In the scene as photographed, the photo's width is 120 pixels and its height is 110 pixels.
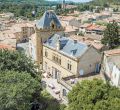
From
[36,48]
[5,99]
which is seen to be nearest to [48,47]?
[36,48]

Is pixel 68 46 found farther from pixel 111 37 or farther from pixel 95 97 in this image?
pixel 111 37

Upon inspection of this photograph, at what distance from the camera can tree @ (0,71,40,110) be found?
33500 millimetres

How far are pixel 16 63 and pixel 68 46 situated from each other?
15085mm

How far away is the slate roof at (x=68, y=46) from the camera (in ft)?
169

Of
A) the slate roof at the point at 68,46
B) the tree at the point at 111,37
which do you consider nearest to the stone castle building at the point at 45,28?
the slate roof at the point at 68,46

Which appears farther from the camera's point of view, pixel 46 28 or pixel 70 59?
pixel 46 28

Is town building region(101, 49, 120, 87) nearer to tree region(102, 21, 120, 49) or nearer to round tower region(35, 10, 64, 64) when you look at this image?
round tower region(35, 10, 64, 64)

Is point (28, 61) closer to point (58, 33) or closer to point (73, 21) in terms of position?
point (58, 33)

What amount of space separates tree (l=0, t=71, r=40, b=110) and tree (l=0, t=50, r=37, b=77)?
9.79ft

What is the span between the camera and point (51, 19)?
5962cm

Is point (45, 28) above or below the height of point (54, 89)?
above

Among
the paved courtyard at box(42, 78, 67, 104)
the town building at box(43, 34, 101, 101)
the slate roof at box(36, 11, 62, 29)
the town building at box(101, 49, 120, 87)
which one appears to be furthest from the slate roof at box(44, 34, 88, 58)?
the paved courtyard at box(42, 78, 67, 104)

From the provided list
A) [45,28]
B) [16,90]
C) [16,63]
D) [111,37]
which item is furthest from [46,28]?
[111,37]

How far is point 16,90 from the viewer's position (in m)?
34.7
